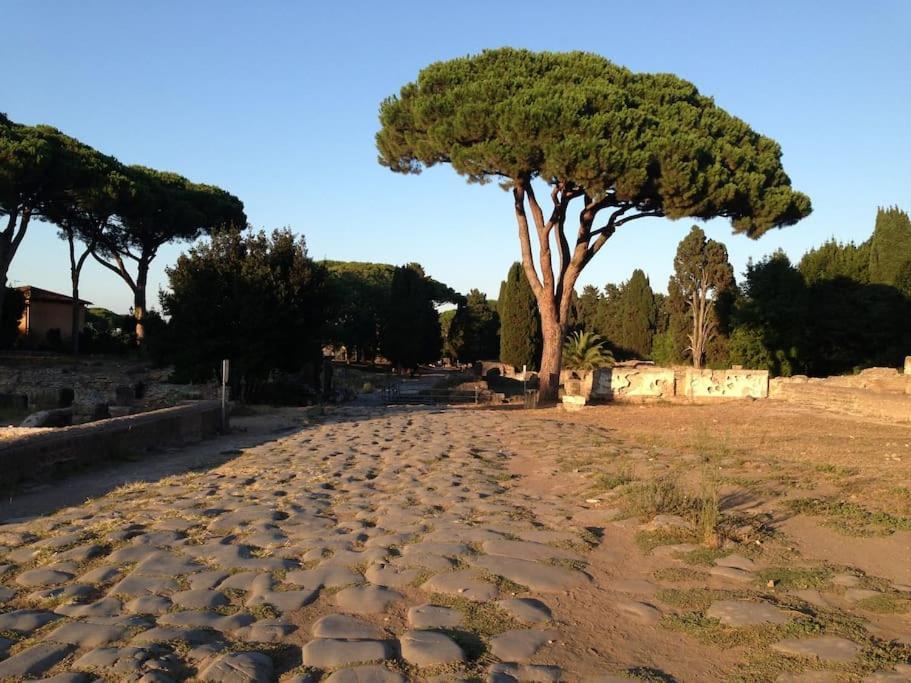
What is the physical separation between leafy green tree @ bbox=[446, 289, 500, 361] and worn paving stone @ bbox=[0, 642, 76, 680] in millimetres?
58301

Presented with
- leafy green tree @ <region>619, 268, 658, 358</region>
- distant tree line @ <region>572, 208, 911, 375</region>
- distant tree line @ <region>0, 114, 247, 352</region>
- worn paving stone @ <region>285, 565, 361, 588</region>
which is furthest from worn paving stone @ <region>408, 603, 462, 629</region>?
leafy green tree @ <region>619, 268, 658, 358</region>

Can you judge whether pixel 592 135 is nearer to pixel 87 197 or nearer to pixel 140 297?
pixel 87 197

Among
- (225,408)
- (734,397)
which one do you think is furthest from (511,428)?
(734,397)

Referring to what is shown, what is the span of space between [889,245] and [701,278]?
10.9 meters

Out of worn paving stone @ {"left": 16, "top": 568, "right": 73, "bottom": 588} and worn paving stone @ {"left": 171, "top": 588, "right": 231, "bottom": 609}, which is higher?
worn paving stone @ {"left": 171, "top": 588, "right": 231, "bottom": 609}

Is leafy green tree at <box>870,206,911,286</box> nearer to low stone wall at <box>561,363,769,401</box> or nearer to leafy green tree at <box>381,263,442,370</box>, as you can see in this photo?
low stone wall at <box>561,363,769,401</box>

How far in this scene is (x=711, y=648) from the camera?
10.3ft

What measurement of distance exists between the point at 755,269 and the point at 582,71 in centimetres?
1729

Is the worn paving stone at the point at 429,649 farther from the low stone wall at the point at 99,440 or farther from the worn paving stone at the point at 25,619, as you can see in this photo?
the low stone wall at the point at 99,440

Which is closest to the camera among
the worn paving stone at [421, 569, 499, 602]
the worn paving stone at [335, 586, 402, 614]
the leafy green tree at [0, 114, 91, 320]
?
the worn paving stone at [335, 586, 402, 614]

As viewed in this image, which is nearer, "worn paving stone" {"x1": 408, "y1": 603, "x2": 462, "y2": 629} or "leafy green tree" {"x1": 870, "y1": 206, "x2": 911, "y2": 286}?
"worn paving stone" {"x1": 408, "y1": 603, "x2": 462, "y2": 629}

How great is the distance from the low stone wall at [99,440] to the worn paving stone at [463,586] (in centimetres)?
508

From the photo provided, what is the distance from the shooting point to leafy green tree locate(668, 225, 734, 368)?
41219 mm

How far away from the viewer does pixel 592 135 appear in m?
19.2
